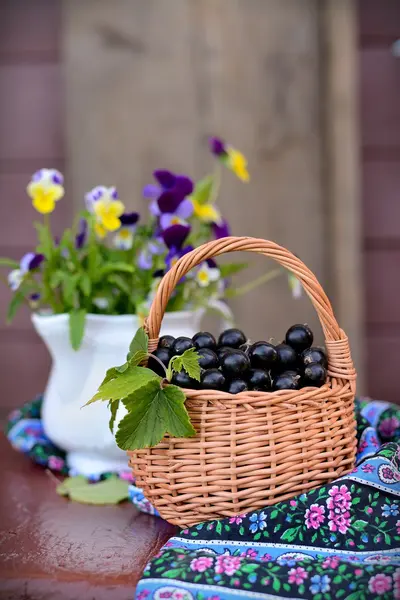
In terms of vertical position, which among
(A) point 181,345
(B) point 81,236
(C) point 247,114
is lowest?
(A) point 181,345

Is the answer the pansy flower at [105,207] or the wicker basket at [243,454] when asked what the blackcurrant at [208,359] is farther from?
the pansy flower at [105,207]

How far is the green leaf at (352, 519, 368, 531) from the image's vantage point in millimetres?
678

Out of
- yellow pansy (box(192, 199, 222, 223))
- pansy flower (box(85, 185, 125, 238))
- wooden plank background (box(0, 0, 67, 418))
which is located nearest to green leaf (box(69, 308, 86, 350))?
pansy flower (box(85, 185, 125, 238))

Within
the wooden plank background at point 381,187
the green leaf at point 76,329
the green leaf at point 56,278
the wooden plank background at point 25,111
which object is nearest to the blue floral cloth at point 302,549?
the green leaf at point 76,329

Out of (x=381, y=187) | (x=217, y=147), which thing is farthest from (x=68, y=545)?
(x=381, y=187)

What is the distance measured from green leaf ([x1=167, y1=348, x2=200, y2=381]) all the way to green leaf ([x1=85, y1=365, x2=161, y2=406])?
0.08ft

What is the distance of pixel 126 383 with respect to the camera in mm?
701

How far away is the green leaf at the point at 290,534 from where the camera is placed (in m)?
0.68

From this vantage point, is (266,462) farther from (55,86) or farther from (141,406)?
(55,86)

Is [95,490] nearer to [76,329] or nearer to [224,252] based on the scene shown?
[76,329]

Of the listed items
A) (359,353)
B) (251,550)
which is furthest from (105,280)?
(359,353)

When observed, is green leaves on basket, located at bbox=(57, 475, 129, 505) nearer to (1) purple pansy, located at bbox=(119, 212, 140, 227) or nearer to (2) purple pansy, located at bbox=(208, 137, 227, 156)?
(1) purple pansy, located at bbox=(119, 212, 140, 227)

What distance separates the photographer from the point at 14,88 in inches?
85.7

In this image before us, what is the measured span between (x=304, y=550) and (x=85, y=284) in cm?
47
